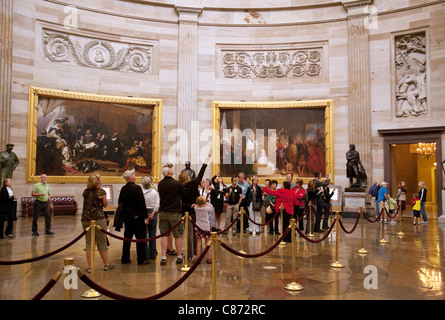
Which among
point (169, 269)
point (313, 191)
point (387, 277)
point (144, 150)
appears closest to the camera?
point (387, 277)

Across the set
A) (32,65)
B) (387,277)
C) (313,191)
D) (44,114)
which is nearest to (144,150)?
Result: (44,114)

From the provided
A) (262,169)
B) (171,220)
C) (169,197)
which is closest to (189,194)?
(169,197)

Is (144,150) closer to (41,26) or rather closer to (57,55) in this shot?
(57,55)

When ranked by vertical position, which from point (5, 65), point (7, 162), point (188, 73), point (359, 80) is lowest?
point (7, 162)

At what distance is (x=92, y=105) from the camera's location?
17297 mm

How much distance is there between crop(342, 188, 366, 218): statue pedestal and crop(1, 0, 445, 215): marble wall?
1.80m

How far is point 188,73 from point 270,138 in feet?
17.8

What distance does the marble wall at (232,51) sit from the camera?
16.4m

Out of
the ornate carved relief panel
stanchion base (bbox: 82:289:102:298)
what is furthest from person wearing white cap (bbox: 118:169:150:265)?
the ornate carved relief panel

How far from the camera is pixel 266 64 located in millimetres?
19547

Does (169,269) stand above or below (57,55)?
below

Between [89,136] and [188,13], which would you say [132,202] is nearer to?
[89,136]

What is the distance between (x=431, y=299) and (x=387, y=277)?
Result: 47.2 inches

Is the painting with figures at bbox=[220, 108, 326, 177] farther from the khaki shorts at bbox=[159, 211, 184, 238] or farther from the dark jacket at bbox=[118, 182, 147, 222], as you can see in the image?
the dark jacket at bbox=[118, 182, 147, 222]
